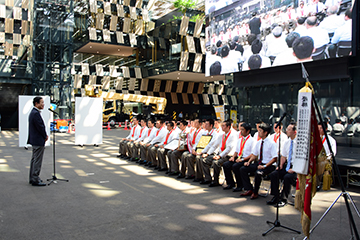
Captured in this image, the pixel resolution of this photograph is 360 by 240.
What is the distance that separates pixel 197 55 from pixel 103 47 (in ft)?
34.3

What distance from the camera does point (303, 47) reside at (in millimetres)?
12289

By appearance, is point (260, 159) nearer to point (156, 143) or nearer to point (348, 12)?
point (156, 143)

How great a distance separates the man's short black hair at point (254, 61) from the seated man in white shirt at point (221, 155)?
8.06 m

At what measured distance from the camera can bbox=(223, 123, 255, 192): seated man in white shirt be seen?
6.48 metres

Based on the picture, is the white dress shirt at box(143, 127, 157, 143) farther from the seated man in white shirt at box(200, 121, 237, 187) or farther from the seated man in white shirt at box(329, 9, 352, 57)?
the seated man in white shirt at box(329, 9, 352, 57)

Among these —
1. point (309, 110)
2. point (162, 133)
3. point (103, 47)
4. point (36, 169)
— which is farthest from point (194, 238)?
point (103, 47)

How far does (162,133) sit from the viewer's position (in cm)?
935

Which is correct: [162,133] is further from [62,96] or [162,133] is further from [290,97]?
[62,96]

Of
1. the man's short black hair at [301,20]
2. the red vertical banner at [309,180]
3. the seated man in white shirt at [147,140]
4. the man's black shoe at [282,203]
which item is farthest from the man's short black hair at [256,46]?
the red vertical banner at [309,180]

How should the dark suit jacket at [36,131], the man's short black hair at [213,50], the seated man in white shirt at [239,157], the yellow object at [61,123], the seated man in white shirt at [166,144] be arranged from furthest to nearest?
1. the yellow object at [61,123]
2. the man's short black hair at [213,50]
3. the seated man in white shirt at [166,144]
4. the dark suit jacket at [36,131]
5. the seated man in white shirt at [239,157]

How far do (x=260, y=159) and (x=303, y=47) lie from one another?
7.81 meters

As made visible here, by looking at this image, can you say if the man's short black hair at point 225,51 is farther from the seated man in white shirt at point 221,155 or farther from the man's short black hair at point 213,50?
the seated man in white shirt at point 221,155

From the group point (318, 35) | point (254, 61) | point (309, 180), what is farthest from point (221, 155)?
point (254, 61)

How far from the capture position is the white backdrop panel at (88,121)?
1416 centimetres
